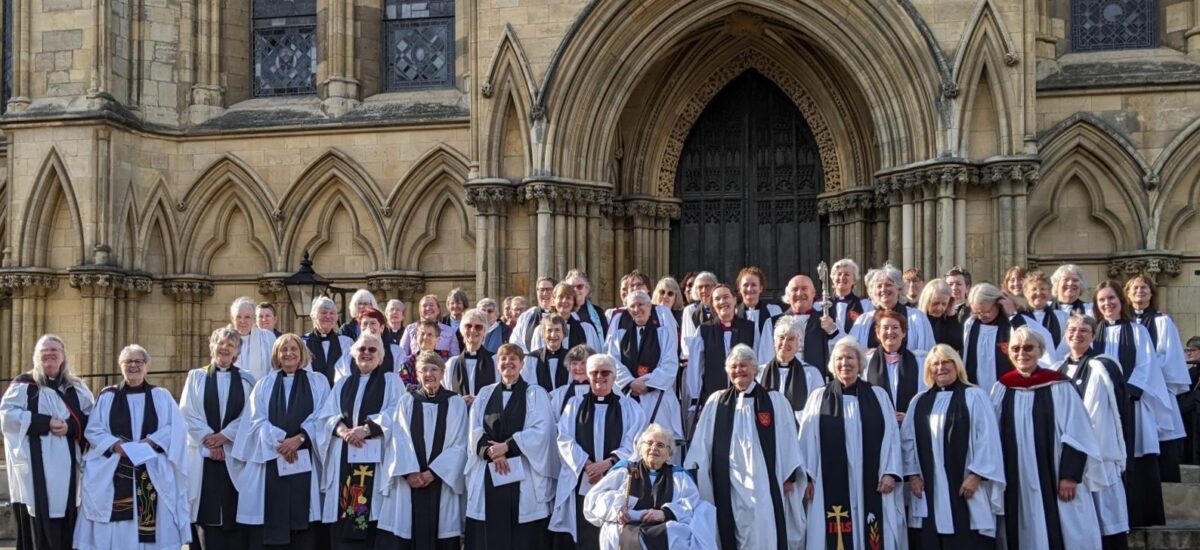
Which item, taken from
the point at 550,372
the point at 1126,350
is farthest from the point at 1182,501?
the point at 550,372

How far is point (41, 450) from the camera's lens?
8.59 m

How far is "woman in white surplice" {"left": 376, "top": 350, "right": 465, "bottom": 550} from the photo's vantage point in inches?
334

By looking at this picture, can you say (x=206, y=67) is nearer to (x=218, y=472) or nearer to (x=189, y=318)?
(x=189, y=318)

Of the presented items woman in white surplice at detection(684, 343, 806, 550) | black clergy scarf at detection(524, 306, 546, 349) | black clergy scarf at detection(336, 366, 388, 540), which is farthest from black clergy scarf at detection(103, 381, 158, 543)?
woman in white surplice at detection(684, 343, 806, 550)

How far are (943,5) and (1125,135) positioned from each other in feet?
9.08

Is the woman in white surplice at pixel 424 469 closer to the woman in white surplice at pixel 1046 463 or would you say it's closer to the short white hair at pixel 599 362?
the short white hair at pixel 599 362

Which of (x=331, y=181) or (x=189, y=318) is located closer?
(x=331, y=181)

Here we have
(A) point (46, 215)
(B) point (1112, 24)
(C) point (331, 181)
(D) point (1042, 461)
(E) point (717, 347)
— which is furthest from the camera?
(C) point (331, 181)

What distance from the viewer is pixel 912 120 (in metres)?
13.8

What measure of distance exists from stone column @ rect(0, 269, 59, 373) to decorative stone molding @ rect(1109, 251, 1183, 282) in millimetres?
13069

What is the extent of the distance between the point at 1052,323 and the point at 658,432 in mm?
4054

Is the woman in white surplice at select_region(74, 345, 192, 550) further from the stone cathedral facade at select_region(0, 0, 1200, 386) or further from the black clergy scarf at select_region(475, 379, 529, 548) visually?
the stone cathedral facade at select_region(0, 0, 1200, 386)

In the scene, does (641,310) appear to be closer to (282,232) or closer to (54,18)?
(282,232)

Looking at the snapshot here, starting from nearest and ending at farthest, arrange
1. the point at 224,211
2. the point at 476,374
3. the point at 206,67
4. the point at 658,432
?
the point at 658,432 < the point at 476,374 < the point at 224,211 < the point at 206,67
